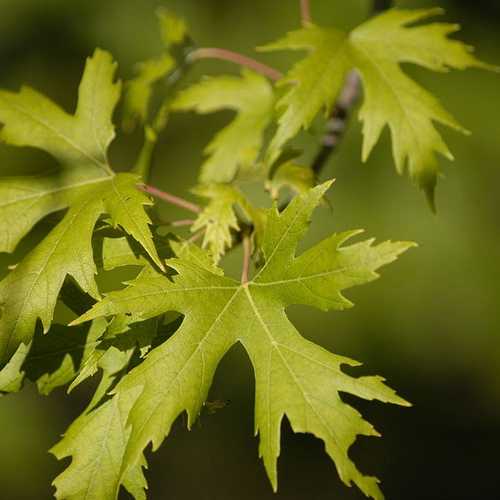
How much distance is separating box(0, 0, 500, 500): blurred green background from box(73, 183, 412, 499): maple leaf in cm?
251

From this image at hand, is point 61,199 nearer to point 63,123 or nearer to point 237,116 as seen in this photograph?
point 63,123

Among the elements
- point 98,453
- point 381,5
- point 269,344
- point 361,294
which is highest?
point 381,5

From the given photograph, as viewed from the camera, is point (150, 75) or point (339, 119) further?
point (150, 75)

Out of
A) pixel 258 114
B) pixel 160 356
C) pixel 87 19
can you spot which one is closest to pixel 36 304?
pixel 160 356

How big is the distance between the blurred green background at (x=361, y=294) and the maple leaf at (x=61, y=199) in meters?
2.32

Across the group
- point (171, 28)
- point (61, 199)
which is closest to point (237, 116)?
point (171, 28)

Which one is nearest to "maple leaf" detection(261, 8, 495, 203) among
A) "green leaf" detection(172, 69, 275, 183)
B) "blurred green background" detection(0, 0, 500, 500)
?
"green leaf" detection(172, 69, 275, 183)

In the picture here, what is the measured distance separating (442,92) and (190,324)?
2996 millimetres

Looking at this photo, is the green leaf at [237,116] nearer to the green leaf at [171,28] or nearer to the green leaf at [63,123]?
the green leaf at [171,28]

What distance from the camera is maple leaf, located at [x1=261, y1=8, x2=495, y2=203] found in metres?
1.78

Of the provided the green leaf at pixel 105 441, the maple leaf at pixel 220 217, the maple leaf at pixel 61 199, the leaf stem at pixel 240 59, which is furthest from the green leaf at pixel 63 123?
the leaf stem at pixel 240 59

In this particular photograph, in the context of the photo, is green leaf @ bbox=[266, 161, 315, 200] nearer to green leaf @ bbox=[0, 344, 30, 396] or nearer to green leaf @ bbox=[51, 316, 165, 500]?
green leaf @ bbox=[51, 316, 165, 500]

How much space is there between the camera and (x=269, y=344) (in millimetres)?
1421

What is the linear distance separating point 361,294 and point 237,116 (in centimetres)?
197
